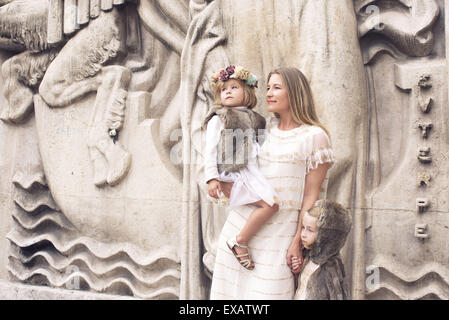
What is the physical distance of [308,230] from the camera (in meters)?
2.44

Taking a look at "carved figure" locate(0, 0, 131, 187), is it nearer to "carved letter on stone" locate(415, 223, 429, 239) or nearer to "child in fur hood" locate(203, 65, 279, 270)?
"child in fur hood" locate(203, 65, 279, 270)

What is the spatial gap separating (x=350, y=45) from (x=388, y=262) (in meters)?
1.32

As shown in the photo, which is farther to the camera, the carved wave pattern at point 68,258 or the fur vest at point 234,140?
the carved wave pattern at point 68,258

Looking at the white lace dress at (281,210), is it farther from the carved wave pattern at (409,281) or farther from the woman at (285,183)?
→ the carved wave pattern at (409,281)

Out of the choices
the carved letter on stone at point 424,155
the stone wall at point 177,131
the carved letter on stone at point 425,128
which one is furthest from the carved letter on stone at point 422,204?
the carved letter on stone at point 425,128

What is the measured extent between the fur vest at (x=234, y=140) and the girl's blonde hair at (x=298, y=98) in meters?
0.21

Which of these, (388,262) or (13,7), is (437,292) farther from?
(13,7)

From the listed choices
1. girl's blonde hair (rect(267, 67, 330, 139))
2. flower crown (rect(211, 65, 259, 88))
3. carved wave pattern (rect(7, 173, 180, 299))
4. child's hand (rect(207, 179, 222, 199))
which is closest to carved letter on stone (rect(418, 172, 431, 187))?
girl's blonde hair (rect(267, 67, 330, 139))

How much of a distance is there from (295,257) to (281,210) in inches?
8.7

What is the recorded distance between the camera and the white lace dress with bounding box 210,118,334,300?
8.31 feet

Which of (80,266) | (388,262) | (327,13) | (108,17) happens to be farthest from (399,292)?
(108,17)

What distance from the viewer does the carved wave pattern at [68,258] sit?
13.4 ft

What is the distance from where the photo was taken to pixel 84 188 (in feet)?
14.6

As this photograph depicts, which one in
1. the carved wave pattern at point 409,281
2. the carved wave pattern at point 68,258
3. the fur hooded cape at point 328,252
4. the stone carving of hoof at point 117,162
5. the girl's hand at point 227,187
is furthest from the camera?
the stone carving of hoof at point 117,162
